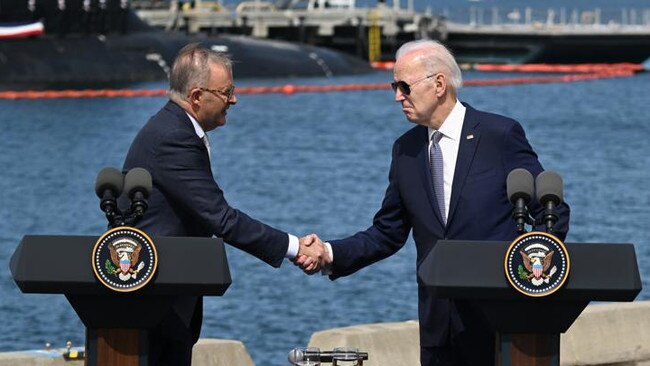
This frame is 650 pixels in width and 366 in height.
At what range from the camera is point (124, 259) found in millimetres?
5918

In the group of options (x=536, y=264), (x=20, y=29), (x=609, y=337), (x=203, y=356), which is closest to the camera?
(x=536, y=264)

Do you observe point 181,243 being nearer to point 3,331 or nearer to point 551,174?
point 551,174

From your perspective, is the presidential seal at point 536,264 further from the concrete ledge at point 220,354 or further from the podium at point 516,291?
the concrete ledge at point 220,354

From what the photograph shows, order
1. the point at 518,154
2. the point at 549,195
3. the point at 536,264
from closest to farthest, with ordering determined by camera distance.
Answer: the point at 536,264
the point at 549,195
the point at 518,154

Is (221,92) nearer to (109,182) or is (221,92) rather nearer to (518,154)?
(109,182)

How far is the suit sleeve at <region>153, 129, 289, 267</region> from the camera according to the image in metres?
6.93

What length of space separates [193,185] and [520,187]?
5.01ft

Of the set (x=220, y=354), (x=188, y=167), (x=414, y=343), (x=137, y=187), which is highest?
(x=137, y=187)

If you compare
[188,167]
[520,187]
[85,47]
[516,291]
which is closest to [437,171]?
[520,187]

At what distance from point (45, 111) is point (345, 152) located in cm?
1443

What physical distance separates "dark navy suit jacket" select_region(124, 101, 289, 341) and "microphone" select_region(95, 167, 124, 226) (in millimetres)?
700

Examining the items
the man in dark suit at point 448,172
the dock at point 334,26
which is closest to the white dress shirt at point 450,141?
the man in dark suit at point 448,172

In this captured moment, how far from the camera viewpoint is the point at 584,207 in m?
31.3

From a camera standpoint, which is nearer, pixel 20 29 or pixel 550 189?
pixel 550 189
